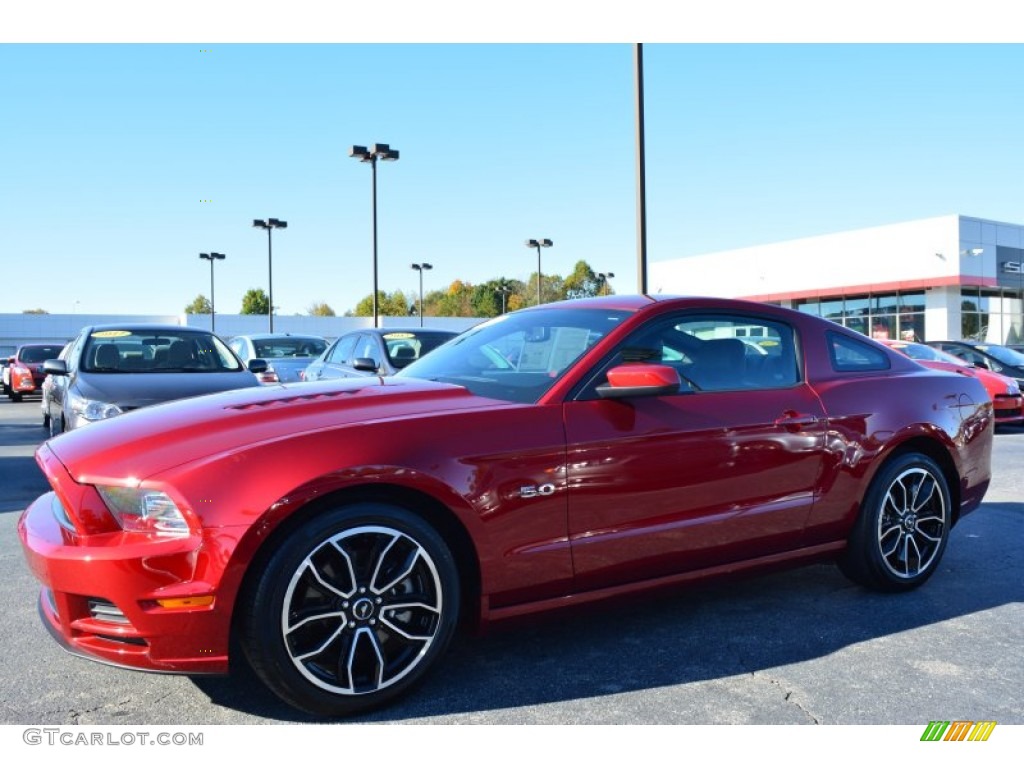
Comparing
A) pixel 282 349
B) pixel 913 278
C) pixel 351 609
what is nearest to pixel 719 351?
pixel 351 609

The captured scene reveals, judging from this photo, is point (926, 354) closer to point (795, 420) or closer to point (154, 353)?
point (795, 420)

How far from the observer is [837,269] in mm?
35094

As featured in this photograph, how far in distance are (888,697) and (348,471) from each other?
213 centimetres

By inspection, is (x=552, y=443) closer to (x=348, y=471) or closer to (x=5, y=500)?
(x=348, y=471)

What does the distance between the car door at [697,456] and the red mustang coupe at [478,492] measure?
0.01 metres

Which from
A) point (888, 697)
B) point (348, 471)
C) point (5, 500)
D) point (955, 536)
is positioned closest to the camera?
point (348, 471)

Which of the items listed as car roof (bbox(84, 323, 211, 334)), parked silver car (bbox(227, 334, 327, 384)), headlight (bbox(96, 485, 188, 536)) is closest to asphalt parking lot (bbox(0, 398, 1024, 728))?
headlight (bbox(96, 485, 188, 536))

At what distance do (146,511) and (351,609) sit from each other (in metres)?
0.75

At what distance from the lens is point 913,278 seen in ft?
105

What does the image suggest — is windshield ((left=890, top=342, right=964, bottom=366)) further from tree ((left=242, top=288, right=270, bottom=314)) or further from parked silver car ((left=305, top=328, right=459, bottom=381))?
tree ((left=242, top=288, right=270, bottom=314))

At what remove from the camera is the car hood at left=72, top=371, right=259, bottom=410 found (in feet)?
23.4
